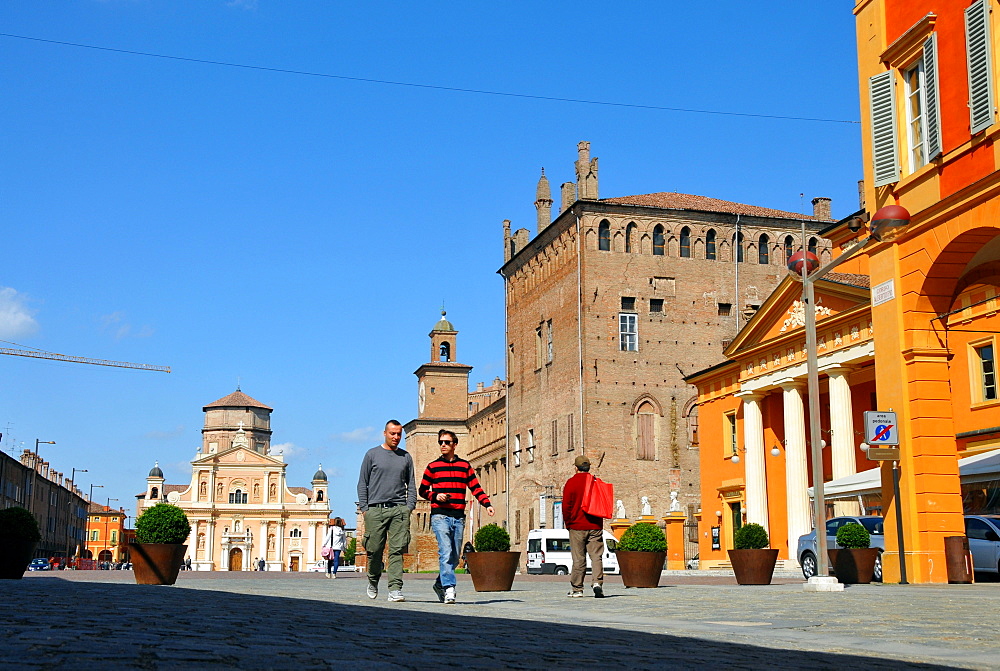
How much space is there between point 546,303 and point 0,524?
44.3 meters

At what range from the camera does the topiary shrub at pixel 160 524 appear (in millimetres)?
16781

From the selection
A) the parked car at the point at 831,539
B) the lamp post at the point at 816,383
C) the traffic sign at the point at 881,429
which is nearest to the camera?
the lamp post at the point at 816,383

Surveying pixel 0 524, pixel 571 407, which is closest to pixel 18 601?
pixel 0 524

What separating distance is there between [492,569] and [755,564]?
6.38 metres

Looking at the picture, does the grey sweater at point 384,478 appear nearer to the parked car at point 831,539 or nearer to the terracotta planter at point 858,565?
the terracotta planter at point 858,565

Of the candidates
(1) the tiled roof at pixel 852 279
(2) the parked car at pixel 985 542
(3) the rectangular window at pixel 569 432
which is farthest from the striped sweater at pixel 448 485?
(3) the rectangular window at pixel 569 432

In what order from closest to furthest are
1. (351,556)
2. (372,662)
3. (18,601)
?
(372,662), (18,601), (351,556)

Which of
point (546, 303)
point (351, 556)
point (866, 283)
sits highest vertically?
point (546, 303)

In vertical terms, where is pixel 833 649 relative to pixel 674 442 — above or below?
below

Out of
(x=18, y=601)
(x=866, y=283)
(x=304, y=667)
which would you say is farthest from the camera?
(x=866, y=283)

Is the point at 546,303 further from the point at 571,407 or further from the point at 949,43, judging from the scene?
the point at 949,43

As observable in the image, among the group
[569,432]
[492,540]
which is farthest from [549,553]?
[492,540]

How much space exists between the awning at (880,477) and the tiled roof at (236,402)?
338 ft

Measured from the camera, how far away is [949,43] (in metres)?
17.0
